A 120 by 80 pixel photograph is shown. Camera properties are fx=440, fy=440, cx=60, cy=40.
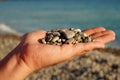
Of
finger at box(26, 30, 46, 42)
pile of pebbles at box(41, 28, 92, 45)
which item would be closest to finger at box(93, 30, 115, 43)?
pile of pebbles at box(41, 28, 92, 45)

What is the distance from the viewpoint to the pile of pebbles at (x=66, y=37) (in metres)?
3.54

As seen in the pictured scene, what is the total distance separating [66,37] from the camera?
12.1ft

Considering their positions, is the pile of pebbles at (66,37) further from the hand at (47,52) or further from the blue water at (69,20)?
the blue water at (69,20)

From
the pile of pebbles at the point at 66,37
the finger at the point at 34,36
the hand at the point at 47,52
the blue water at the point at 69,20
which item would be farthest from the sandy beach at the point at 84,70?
the hand at the point at 47,52

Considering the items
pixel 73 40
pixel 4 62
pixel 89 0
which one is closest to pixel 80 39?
pixel 73 40

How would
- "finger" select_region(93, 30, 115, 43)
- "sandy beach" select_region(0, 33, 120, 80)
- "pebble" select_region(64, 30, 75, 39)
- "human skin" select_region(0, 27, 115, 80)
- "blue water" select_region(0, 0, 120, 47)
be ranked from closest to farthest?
1. "human skin" select_region(0, 27, 115, 80)
2. "finger" select_region(93, 30, 115, 43)
3. "pebble" select_region(64, 30, 75, 39)
4. "sandy beach" select_region(0, 33, 120, 80)
5. "blue water" select_region(0, 0, 120, 47)

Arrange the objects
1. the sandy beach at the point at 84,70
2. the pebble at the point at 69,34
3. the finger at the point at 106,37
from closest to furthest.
→ the finger at the point at 106,37, the pebble at the point at 69,34, the sandy beach at the point at 84,70

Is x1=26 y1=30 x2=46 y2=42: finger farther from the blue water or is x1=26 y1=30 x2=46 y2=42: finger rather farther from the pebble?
the blue water

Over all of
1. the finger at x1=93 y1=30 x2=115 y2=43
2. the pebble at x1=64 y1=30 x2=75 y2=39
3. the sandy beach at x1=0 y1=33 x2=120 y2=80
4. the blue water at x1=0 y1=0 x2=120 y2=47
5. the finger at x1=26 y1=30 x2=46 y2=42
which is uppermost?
the finger at x1=26 y1=30 x2=46 y2=42

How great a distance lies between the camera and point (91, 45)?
3291 millimetres

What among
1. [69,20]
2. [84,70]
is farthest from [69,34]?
[69,20]

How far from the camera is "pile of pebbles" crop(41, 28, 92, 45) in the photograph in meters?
3.54

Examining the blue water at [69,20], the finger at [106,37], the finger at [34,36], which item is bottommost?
the blue water at [69,20]

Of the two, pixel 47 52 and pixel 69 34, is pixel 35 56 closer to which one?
pixel 47 52
